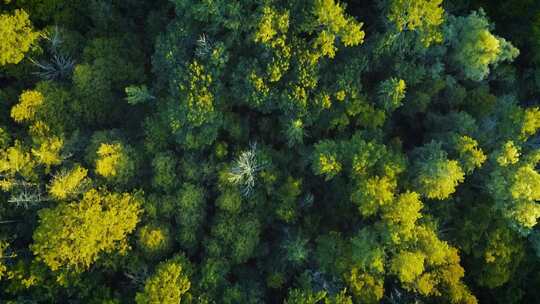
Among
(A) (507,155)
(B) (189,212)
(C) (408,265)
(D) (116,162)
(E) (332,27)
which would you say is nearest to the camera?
(C) (408,265)

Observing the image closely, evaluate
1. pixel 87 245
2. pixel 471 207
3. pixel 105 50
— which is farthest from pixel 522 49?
pixel 87 245

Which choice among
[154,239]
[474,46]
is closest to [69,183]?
[154,239]

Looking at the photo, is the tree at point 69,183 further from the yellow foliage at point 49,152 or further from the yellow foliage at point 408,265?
the yellow foliage at point 408,265

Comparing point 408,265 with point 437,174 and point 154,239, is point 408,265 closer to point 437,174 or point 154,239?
point 437,174

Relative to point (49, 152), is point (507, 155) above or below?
above

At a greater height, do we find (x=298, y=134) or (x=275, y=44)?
(x=275, y=44)

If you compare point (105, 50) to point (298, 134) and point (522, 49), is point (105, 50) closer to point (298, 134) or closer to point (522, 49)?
point (298, 134)

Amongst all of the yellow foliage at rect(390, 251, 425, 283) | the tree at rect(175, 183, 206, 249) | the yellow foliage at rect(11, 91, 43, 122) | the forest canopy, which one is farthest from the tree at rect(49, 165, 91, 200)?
the yellow foliage at rect(390, 251, 425, 283)
